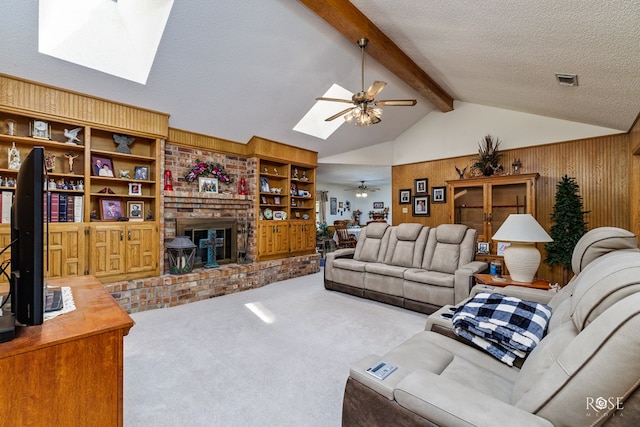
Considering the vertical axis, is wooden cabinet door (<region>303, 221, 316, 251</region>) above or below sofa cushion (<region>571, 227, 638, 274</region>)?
below

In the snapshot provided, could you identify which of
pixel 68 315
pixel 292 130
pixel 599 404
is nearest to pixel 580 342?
pixel 599 404

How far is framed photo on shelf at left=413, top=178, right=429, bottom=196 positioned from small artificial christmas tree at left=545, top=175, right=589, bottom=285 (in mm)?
2309

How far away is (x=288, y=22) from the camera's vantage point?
3070mm

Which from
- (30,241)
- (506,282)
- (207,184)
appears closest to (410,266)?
(506,282)

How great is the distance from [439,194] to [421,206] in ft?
1.52

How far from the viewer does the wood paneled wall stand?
4.13m

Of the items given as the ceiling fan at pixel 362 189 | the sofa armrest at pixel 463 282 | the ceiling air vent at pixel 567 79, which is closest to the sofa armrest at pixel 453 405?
the sofa armrest at pixel 463 282

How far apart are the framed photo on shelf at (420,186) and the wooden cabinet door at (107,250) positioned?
216 inches

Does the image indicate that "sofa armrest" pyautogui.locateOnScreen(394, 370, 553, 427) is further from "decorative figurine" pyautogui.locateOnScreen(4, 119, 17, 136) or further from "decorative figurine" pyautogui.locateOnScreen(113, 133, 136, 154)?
"decorative figurine" pyautogui.locateOnScreen(4, 119, 17, 136)

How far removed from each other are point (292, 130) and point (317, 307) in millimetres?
3081

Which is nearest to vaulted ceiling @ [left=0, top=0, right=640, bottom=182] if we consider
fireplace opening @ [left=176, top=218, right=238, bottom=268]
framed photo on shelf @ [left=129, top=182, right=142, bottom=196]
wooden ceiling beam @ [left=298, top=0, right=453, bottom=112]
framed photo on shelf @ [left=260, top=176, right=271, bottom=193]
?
wooden ceiling beam @ [left=298, top=0, right=453, bottom=112]

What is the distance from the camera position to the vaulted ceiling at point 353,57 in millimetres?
2343

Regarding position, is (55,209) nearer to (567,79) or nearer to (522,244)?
(522,244)

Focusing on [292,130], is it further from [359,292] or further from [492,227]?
[492,227]
